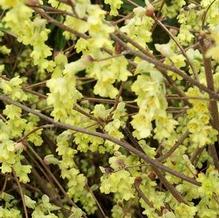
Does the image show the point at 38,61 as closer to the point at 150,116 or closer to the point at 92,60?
the point at 92,60

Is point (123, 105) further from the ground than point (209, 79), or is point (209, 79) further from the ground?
point (209, 79)

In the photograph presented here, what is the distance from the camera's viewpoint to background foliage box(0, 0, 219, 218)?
1.26 meters

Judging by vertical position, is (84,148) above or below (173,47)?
below

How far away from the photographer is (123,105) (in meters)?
1.74

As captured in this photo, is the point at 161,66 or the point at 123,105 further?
the point at 123,105

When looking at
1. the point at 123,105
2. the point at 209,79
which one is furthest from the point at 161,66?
the point at 123,105

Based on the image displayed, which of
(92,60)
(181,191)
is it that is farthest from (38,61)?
(181,191)

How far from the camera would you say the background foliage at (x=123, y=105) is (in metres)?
1.26

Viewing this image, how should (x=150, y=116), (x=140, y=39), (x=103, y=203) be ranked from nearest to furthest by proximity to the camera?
(x=150, y=116) → (x=140, y=39) → (x=103, y=203)

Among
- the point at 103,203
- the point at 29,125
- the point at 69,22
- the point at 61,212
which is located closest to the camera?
the point at 69,22

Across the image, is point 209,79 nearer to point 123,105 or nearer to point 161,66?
point 161,66

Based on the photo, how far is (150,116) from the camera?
1.23 meters

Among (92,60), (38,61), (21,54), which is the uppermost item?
(92,60)

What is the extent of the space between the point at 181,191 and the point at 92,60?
0.83m
